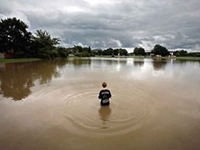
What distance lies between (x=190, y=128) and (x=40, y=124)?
13.7ft

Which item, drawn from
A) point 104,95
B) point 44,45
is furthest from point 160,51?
point 104,95

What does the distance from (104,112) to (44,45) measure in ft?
148

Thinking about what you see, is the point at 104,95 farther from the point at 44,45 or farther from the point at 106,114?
→ the point at 44,45

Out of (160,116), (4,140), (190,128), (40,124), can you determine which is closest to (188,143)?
(190,128)

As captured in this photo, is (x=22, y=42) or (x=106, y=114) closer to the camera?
(x=106, y=114)

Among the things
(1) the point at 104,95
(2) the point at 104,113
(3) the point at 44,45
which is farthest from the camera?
(3) the point at 44,45

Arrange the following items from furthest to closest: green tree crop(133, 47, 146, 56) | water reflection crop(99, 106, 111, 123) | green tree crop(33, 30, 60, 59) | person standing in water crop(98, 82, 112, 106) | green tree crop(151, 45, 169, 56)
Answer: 1. green tree crop(133, 47, 146, 56)
2. green tree crop(151, 45, 169, 56)
3. green tree crop(33, 30, 60, 59)
4. person standing in water crop(98, 82, 112, 106)
5. water reflection crop(99, 106, 111, 123)

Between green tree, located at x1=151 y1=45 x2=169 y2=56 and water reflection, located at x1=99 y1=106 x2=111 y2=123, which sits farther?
green tree, located at x1=151 y1=45 x2=169 y2=56

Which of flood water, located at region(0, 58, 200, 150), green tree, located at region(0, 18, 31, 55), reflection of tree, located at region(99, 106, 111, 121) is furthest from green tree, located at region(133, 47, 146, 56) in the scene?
reflection of tree, located at region(99, 106, 111, 121)

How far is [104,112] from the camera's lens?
657 centimetres

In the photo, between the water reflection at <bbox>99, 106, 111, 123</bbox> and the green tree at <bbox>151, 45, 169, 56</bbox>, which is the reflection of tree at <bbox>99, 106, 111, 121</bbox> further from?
the green tree at <bbox>151, 45, 169, 56</bbox>

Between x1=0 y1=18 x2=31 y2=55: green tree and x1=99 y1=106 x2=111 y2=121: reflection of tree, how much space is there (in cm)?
3703

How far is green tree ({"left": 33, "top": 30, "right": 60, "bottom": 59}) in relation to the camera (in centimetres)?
4716

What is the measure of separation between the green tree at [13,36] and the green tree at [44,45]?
3839 mm
